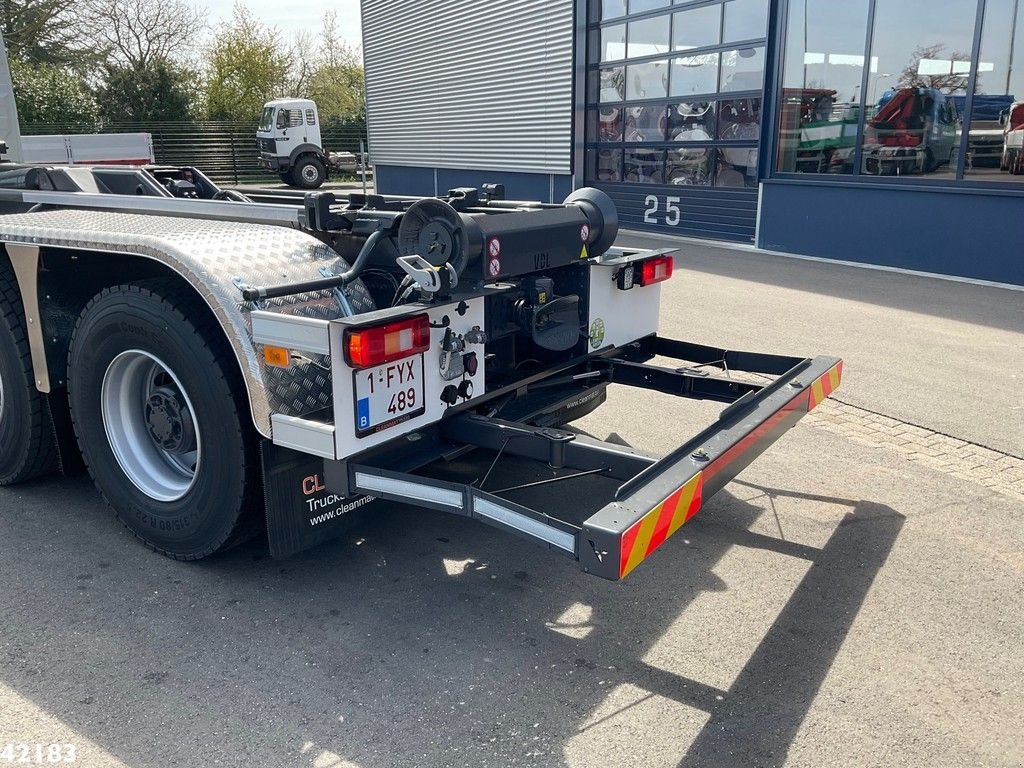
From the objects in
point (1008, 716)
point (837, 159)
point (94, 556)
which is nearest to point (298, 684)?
point (94, 556)

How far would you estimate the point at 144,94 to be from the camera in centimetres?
3359

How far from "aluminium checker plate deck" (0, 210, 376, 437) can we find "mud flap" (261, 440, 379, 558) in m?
0.19

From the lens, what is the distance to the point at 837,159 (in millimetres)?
11594

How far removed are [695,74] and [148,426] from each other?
473 inches

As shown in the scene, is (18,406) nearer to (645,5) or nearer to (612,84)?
(645,5)

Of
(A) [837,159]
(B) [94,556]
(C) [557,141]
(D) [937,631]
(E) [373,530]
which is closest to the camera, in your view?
(D) [937,631]

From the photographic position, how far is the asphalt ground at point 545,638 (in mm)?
2518

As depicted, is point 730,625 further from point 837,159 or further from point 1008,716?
point 837,159

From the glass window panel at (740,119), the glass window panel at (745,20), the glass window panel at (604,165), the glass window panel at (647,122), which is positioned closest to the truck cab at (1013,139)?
the glass window panel at (740,119)

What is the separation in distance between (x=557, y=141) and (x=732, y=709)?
15.1m

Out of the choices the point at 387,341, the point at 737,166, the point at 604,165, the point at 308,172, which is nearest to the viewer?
the point at 387,341

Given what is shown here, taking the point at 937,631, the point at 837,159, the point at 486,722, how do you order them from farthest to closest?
the point at 837,159
the point at 937,631
the point at 486,722

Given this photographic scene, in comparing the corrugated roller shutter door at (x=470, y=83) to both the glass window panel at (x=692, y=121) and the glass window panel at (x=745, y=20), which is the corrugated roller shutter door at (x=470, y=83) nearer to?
the glass window panel at (x=692, y=121)

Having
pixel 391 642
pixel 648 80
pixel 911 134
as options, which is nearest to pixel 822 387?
pixel 391 642
